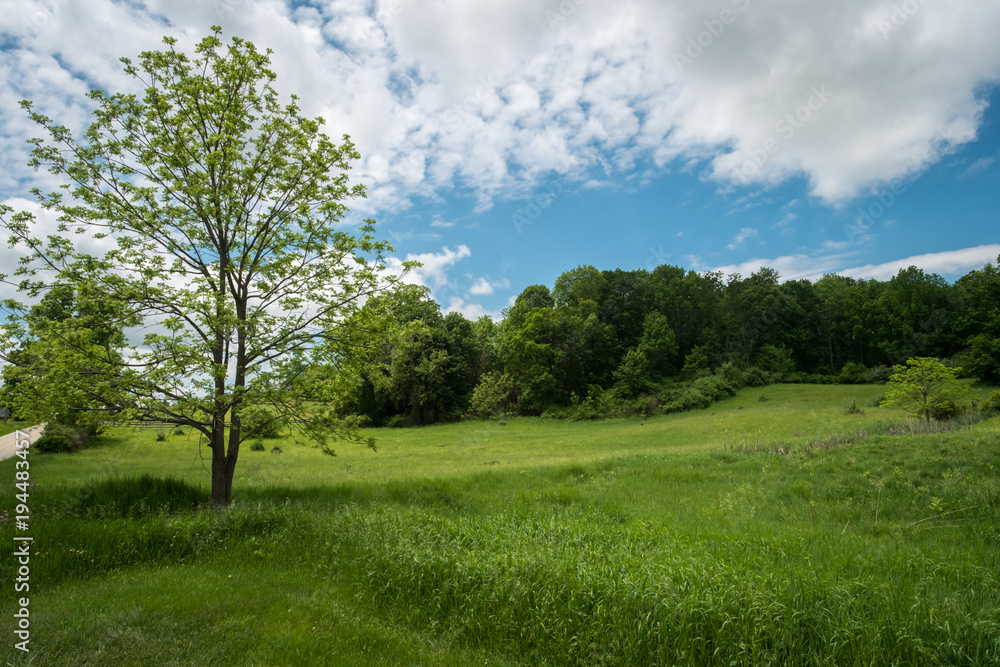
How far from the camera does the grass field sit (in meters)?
4.99

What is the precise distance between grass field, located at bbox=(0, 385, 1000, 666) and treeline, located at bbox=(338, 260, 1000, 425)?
3564cm

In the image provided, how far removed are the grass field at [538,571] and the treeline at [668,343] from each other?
35641mm

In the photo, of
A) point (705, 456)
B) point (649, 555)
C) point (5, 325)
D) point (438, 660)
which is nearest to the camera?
point (438, 660)

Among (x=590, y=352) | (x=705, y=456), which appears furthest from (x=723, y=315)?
(x=705, y=456)

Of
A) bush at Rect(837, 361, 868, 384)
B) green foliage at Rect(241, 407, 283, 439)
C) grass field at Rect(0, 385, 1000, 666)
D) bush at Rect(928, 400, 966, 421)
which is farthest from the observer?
bush at Rect(837, 361, 868, 384)

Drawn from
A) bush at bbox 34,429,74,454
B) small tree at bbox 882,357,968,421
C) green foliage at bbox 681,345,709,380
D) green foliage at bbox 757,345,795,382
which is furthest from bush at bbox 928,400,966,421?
bush at bbox 34,429,74,454

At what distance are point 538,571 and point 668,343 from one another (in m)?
60.9

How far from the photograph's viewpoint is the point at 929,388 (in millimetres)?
22750

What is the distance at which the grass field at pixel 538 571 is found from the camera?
499 cm

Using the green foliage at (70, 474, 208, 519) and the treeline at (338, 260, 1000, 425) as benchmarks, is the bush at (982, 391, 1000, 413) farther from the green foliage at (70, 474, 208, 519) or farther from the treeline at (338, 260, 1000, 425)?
the green foliage at (70, 474, 208, 519)

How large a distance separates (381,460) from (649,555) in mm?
20840

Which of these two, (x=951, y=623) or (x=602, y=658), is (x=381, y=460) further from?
(x=951, y=623)

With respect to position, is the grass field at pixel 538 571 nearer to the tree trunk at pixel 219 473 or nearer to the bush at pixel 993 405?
the tree trunk at pixel 219 473

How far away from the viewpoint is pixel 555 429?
43.0m
